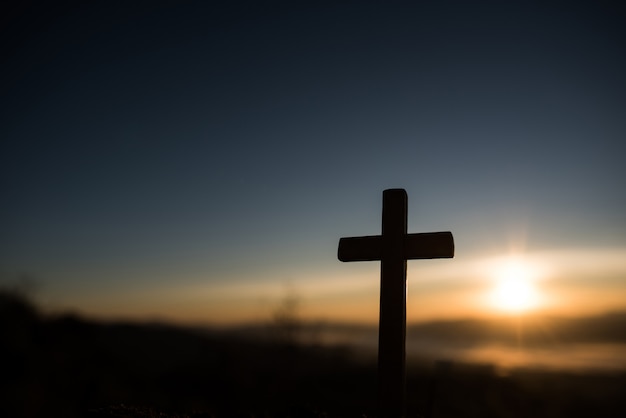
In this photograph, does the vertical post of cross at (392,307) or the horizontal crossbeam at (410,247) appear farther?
the horizontal crossbeam at (410,247)

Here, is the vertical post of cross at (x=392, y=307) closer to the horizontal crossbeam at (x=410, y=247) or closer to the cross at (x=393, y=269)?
the cross at (x=393, y=269)

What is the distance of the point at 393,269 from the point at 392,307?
517 millimetres

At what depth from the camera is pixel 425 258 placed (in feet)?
Answer: 23.0

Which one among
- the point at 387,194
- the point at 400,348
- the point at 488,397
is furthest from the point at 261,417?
the point at 488,397

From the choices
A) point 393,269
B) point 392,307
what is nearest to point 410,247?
point 393,269

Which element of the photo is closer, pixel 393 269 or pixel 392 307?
pixel 392 307

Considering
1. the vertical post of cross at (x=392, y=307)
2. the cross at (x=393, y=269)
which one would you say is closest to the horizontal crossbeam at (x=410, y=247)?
the cross at (x=393, y=269)

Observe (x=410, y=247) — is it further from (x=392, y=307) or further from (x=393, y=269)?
(x=392, y=307)

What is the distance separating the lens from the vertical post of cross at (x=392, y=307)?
6.82 m

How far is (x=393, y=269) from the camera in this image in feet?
23.6

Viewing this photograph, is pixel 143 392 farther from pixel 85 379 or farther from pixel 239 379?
pixel 239 379

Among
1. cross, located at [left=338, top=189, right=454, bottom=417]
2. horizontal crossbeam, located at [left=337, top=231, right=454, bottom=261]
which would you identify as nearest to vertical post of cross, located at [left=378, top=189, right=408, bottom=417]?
cross, located at [left=338, top=189, right=454, bottom=417]

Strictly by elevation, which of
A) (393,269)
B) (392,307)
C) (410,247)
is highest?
(410,247)

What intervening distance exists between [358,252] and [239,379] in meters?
13.6
